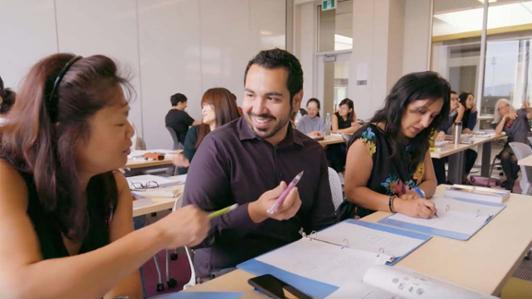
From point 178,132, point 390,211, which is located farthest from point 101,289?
point 178,132

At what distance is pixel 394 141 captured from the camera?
6.10 ft

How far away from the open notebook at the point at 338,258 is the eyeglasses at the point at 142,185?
1431 millimetres

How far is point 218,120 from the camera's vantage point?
2869 mm

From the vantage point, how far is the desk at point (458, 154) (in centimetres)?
390

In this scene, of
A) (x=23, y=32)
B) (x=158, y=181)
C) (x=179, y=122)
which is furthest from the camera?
(x=179, y=122)

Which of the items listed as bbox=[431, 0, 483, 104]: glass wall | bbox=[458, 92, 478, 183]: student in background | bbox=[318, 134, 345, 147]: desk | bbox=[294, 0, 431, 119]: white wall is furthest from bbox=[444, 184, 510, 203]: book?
bbox=[431, 0, 483, 104]: glass wall

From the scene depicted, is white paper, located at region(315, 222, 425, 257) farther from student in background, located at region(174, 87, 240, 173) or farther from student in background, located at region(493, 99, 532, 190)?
student in background, located at region(493, 99, 532, 190)

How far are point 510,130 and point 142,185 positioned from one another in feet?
17.9

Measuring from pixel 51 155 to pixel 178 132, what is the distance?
4.76 meters

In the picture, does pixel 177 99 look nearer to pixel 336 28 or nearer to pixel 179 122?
pixel 179 122

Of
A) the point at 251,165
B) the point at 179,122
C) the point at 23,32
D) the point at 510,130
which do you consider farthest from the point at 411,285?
the point at 510,130

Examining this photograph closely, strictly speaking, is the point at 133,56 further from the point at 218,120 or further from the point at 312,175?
the point at 312,175

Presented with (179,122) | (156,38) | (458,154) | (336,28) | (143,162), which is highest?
(336,28)

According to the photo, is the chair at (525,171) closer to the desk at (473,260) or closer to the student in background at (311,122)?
the desk at (473,260)
